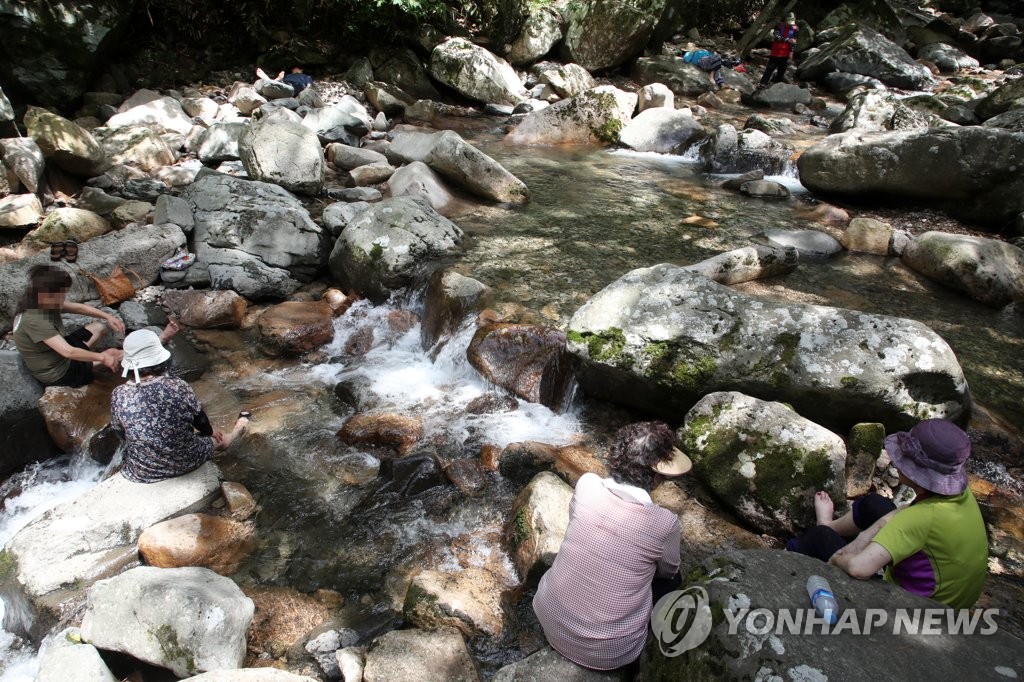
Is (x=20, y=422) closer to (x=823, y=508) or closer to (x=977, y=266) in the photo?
(x=823, y=508)

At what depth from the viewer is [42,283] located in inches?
178

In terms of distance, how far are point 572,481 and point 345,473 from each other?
1707mm

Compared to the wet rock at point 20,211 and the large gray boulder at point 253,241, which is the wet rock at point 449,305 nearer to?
the large gray boulder at point 253,241

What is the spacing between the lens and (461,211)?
801 cm

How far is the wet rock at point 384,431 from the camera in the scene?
4.64 metres

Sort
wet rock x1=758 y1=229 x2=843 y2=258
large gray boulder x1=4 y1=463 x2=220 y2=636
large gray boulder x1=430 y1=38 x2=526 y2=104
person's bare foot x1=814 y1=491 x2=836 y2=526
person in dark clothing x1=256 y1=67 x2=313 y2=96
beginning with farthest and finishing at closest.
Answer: large gray boulder x1=430 y1=38 x2=526 y2=104
person in dark clothing x1=256 y1=67 x2=313 y2=96
wet rock x1=758 y1=229 x2=843 y2=258
person's bare foot x1=814 y1=491 x2=836 y2=526
large gray boulder x1=4 y1=463 x2=220 y2=636

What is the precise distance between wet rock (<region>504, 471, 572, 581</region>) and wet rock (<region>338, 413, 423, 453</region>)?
1207 mm

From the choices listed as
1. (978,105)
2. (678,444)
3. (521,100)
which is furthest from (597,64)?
(678,444)

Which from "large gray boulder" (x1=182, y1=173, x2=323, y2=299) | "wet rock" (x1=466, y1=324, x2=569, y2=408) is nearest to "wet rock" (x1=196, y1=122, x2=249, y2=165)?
"large gray boulder" (x1=182, y1=173, x2=323, y2=299)

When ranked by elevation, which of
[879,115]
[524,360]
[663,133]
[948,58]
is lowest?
[524,360]

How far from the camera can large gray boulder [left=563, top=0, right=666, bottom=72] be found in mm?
15148

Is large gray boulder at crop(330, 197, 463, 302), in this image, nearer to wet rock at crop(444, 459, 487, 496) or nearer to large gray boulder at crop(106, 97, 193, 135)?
wet rock at crop(444, 459, 487, 496)

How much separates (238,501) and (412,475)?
119cm

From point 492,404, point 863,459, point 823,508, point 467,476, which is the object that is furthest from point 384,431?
point 863,459
